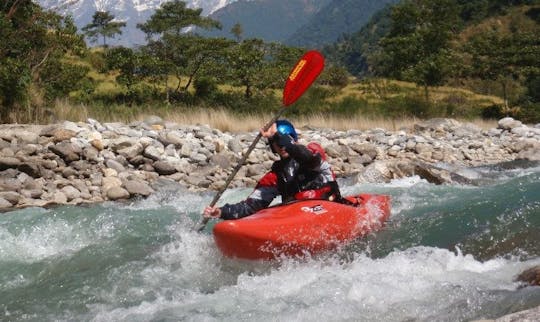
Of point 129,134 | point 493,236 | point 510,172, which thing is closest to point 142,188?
point 129,134

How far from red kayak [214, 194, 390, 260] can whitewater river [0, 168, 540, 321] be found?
0.40 feet

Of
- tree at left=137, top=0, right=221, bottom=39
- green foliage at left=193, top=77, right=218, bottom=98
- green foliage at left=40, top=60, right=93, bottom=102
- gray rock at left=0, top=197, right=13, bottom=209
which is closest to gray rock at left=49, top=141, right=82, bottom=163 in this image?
gray rock at left=0, top=197, right=13, bottom=209

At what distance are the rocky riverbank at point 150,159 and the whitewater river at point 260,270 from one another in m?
0.96

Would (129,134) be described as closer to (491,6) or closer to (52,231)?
(52,231)

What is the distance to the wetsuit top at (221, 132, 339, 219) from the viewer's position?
497 centimetres

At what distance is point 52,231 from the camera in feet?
18.6

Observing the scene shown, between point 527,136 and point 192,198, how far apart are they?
10.1m

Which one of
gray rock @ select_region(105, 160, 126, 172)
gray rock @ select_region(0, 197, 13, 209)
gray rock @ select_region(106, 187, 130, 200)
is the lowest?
gray rock @ select_region(106, 187, 130, 200)

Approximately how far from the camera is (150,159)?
29.6 feet

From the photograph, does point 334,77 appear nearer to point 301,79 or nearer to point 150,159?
point 150,159

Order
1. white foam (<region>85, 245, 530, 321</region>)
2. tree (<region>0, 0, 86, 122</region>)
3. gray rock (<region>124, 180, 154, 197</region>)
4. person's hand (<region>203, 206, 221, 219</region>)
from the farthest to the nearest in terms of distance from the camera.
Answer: tree (<region>0, 0, 86, 122</region>), gray rock (<region>124, 180, 154, 197</region>), person's hand (<region>203, 206, 221, 219</region>), white foam (<region>85, 245, 530, 321</region>)

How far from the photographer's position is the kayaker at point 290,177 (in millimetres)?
4965

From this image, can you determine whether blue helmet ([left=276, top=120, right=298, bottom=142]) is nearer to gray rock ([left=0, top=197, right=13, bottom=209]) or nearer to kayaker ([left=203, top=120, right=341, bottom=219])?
kayaker ([left=203, top=120, right=341, bottom=219])

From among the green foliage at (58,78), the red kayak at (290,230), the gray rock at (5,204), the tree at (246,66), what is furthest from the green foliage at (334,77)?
the red kayak at (290,230)
